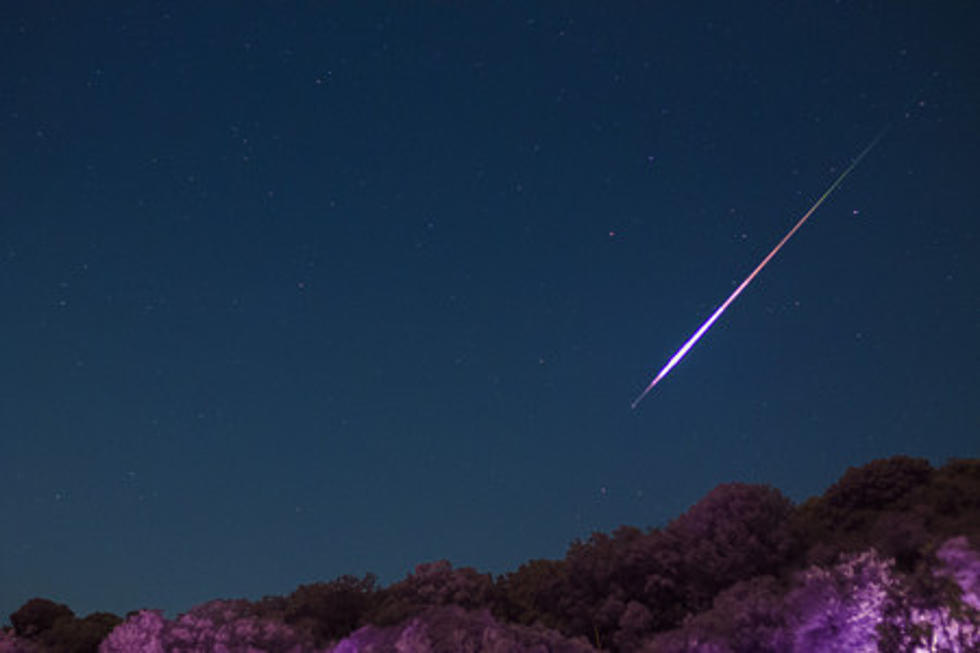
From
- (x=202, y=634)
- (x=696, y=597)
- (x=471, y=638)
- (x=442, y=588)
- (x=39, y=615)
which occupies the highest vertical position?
(x=442, y=588)

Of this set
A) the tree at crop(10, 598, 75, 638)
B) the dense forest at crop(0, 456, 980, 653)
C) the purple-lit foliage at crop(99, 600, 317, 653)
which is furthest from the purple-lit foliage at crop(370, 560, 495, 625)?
the tree at crop(10, 598, 75, 638)

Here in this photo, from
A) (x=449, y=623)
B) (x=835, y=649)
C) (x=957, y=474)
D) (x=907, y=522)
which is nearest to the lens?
(x=449, y=623)

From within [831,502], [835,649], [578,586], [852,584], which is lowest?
[835,649]

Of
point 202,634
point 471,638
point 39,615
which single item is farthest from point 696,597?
point 39,615

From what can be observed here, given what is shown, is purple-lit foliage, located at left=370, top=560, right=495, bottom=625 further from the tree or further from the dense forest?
the tree

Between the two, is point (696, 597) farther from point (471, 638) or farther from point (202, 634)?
point (202, 634)

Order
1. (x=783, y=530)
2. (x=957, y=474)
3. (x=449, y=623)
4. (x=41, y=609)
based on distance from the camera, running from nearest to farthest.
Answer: (x=449, y=623) → (x=41, y=609) → (x=783, y=530) → (x=957, y=474)

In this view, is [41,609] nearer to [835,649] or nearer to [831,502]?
[835,649]

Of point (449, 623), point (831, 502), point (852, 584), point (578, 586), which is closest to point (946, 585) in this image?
point (852, 584)
